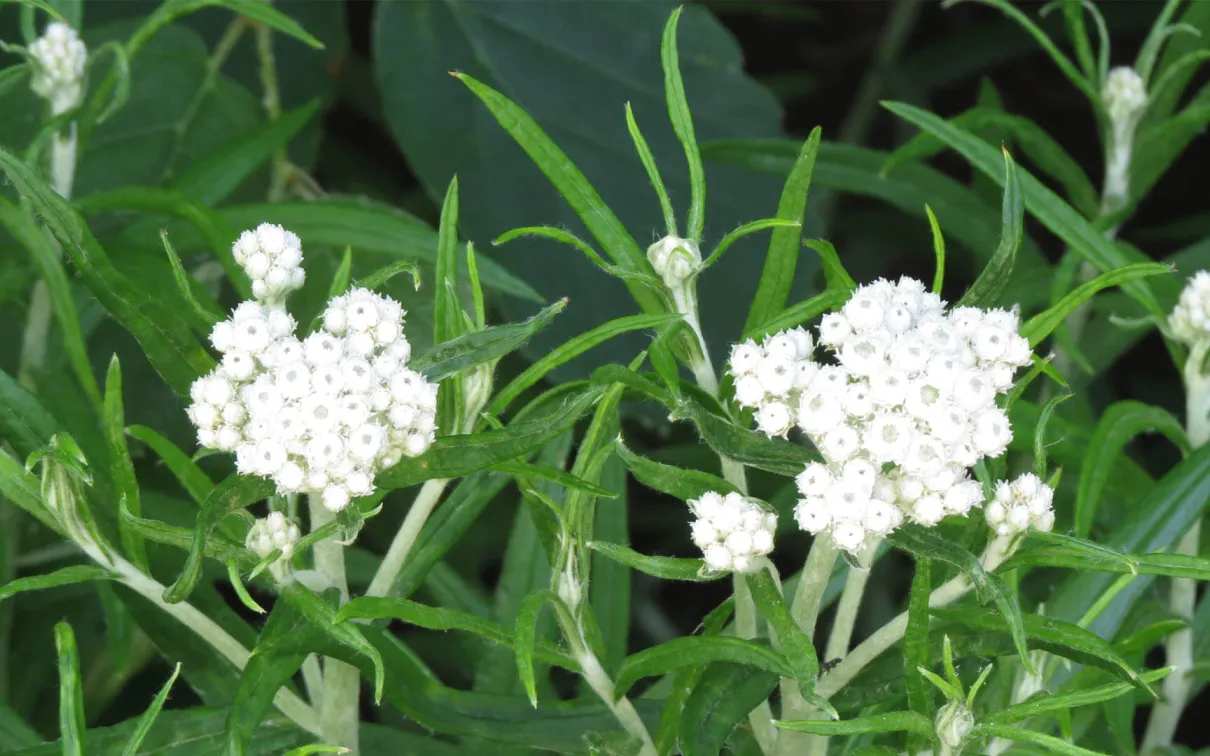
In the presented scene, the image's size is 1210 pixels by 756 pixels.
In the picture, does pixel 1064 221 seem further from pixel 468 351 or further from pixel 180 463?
pixel 180 463

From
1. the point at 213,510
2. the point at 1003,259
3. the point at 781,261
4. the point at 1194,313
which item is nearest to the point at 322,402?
the point at 213,510

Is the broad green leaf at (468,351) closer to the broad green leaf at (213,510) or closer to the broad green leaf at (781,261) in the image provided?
the broad green leaf at (213,510)

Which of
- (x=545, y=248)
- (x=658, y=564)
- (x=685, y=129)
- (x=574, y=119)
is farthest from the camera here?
(x=574, y=119)

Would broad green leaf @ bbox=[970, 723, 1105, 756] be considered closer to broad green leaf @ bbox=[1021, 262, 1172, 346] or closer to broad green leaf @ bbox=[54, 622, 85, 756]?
broad green leaf @ bbox=[1021, 262, 1172, 346]

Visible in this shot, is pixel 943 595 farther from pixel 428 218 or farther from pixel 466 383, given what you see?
pixel 428 218

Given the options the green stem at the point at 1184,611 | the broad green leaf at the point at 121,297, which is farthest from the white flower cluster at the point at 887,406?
the green stem at the point at 1184,611

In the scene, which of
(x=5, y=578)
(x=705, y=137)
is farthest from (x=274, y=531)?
(x=705, y=137)
